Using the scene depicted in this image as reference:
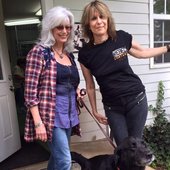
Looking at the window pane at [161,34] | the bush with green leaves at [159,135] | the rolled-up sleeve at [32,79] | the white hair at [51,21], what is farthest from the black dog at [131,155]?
the window pane at [161,34]

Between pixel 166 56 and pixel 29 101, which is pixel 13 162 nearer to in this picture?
pixel 29 101

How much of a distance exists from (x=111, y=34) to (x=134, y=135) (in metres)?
0.79

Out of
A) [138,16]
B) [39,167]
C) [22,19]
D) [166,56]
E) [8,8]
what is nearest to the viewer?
[39,167]

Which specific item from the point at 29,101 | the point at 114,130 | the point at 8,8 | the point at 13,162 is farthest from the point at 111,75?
the point at 8,8

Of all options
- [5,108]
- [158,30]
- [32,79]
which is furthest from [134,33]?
[32,79]

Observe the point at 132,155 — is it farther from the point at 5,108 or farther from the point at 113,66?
the point at 5,108

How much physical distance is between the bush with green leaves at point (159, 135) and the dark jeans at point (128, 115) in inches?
80.7

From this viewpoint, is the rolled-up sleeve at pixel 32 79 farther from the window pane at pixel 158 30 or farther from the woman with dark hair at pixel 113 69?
the window pane at pixel 158 30

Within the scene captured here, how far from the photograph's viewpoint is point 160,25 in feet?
14.8

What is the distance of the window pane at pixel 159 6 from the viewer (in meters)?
4.36

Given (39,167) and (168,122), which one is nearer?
(39,167)

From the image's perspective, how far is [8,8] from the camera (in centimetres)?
630

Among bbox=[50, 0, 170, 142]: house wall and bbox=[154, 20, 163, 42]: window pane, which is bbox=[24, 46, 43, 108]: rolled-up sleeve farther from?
bbox=[154, 20, 163, 42]: window pane

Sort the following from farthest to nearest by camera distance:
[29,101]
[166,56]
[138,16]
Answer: [166,56] < [138,16] < [29,101]
